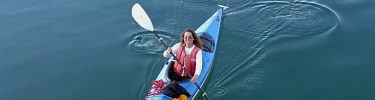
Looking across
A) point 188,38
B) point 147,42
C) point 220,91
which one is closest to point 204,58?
point 220,91

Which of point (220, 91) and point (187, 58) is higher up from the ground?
point (187, 58)

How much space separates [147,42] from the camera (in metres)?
7.20

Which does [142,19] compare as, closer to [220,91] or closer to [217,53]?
[217,53]

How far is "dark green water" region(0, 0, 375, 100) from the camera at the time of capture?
6.02 m

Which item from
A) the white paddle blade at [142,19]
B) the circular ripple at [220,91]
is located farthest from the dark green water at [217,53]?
the white paddle blade at [142,19]

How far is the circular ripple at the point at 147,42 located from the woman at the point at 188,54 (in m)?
1.39

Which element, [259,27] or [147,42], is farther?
[259,27]

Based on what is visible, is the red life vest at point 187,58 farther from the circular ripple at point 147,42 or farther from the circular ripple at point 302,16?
the circular ripple at point 302,16

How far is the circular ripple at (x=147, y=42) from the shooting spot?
696cm

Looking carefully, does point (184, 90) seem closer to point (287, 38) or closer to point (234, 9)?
point (287, 38)

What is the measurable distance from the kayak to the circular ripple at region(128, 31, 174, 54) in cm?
77

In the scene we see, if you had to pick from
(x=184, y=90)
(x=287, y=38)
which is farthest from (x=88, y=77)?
(x=287, y=38)

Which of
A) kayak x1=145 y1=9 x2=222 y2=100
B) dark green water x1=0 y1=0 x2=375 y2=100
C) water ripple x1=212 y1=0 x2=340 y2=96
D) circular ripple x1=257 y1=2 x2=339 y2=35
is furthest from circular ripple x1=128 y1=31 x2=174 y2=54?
circular ripple x1=257 y1=2 x2=339 y2=35

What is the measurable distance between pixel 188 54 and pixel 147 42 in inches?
83.5
